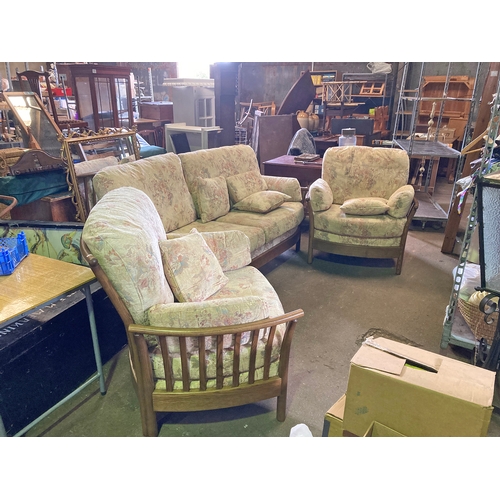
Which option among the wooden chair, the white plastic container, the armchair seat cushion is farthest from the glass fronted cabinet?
the wooden chair

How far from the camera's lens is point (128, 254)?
1403mm

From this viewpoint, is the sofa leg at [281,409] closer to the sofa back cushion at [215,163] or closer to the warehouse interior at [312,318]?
the warehouse interior at [312,318]

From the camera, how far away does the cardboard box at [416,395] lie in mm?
1230

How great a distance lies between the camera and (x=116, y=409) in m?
1.81

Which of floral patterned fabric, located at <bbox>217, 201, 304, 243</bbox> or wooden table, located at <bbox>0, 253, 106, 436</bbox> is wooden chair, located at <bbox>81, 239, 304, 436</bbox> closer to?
wooden table, located at <bbox>0, 253, 106, 436</bbox>

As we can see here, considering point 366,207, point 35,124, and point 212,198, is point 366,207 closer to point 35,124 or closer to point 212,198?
point 212,198

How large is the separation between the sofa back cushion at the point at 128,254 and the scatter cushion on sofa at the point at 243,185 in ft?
5.39

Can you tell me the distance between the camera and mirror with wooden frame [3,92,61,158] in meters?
2.96

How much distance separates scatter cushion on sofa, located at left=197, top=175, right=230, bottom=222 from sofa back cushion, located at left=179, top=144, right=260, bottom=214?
60 mm

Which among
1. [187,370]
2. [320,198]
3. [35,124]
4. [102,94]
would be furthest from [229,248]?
[102,94]

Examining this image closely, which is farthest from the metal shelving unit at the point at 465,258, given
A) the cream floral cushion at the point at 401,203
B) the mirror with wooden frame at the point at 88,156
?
the mirror with wooden frame at the point at 88,156

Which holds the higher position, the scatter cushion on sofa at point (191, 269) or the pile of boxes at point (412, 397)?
the scatter cushion on sofa at point (191, 269)

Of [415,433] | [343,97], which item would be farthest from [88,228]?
[343,97]

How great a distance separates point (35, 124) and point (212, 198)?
1.48 meters
